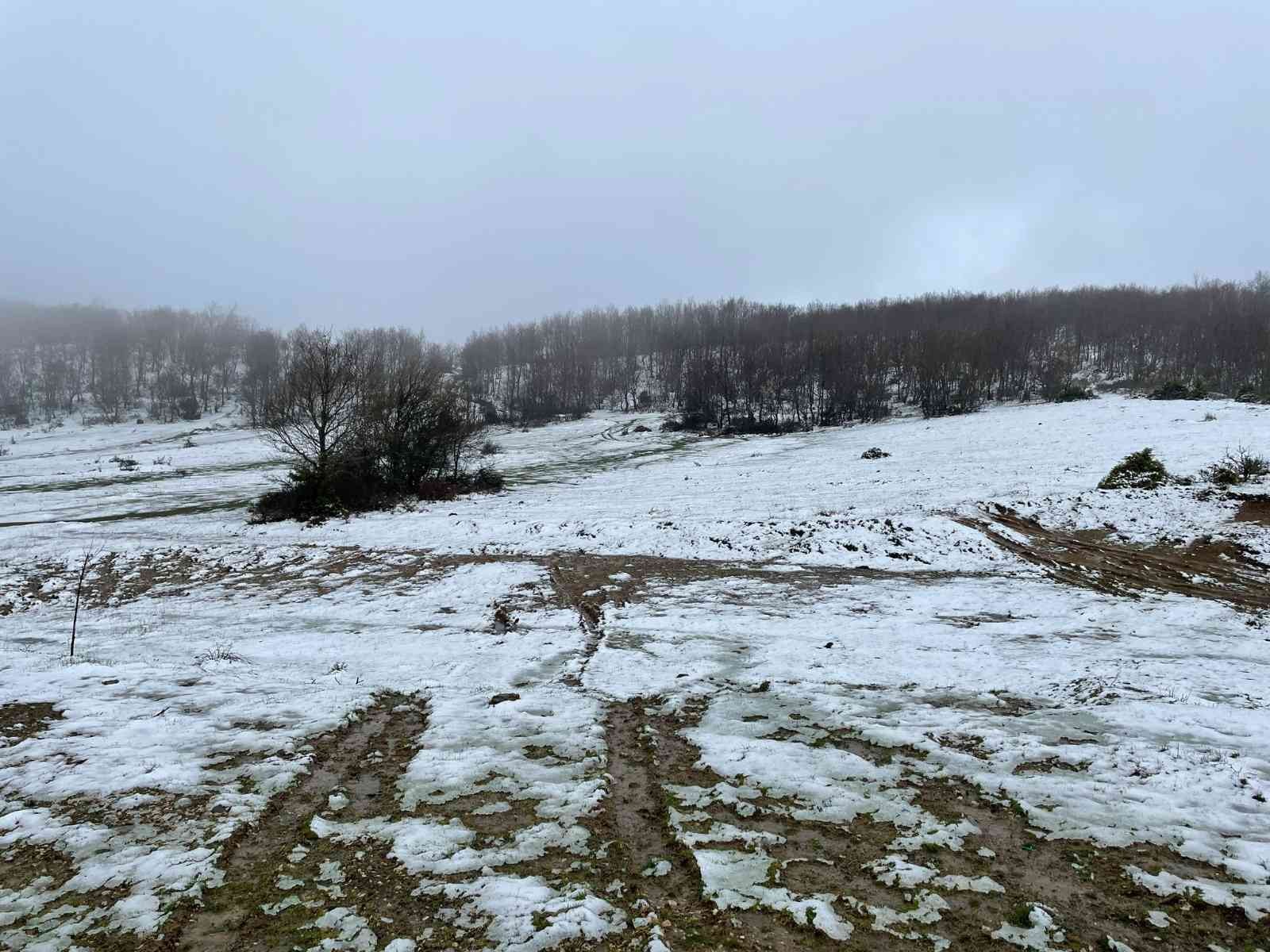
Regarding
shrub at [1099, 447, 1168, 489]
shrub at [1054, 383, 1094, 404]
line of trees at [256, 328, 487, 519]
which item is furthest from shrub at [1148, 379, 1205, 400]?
line of trees at [256, 328, 487, 519]

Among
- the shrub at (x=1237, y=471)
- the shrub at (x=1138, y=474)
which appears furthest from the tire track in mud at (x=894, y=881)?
the shrub at (x=1237, y=471)

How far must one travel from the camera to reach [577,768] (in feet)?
17.8

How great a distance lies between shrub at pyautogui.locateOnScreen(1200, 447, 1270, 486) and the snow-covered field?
8.20 ft

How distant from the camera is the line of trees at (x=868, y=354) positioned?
215 feet

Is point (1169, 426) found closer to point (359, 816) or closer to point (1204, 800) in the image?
point (1204, 800)

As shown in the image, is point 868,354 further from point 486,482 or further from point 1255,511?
point 1255,511

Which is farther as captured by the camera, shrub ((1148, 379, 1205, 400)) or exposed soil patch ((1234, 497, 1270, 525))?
shrub ((1148, 379, 1205, 400))

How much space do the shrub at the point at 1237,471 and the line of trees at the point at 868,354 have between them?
34517 mm

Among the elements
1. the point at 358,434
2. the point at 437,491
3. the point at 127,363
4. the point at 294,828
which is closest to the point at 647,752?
the point at 294,828

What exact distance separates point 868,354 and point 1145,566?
61.5 m

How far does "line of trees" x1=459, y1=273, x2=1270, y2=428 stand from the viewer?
215ft

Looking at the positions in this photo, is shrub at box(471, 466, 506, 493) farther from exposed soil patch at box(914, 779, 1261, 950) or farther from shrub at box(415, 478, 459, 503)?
exposed soil patch at box(914, 779, 1261, 950)

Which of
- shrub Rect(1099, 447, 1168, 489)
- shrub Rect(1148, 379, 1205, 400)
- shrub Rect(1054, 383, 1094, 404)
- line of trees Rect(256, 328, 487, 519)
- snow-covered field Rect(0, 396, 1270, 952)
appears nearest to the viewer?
snow-covered field Rect(0, 396, 1270, 952)

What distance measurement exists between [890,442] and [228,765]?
38002mm
